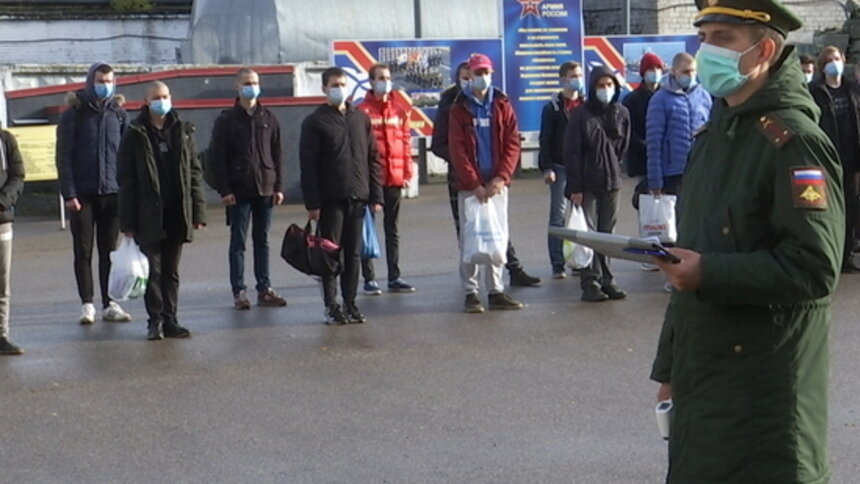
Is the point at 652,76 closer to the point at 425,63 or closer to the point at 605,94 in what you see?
the point at 605,94

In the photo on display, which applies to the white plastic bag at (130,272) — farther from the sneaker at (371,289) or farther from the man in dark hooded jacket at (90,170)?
the sneaker at (371,289)

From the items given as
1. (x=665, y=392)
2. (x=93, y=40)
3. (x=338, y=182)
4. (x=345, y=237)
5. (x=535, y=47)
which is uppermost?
(x=93, y=40)

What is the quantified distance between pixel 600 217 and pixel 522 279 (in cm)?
101

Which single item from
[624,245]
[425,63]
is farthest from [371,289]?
[425,63]

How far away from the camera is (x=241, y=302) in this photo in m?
11.8

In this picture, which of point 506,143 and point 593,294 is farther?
point 593,294

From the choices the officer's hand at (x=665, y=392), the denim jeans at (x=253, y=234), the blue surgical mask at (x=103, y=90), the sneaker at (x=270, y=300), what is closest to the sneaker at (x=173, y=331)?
the denim jeans at (x=253, y=234)

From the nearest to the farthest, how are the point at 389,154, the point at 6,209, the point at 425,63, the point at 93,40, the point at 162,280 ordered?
the point at 6,209
the point at 162,280
the point at 389,154
the point at 425,63
the point at 93,40

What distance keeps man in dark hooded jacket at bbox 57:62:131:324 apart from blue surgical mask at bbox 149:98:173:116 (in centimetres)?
67

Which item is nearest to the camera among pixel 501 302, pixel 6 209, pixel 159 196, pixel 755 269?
pixel 755 269

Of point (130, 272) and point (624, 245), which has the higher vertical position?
point (624, 245)

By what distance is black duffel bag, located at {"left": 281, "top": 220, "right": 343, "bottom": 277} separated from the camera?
→ 1073 centimetres

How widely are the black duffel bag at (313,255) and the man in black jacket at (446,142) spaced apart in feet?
4.05

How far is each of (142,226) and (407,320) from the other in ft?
6.65
